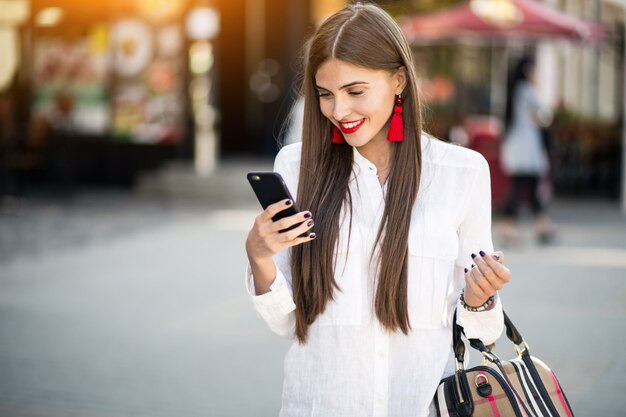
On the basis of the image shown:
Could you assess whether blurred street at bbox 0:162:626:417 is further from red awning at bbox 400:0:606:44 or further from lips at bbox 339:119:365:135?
lips at bbox 339:119:365:135

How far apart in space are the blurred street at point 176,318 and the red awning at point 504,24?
259cm

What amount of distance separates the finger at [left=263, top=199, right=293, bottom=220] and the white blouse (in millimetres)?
227

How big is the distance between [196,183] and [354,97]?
41.9ft

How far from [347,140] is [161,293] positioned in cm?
600

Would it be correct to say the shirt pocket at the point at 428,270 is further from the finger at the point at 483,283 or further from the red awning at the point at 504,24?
the red awning at the point at 504,24

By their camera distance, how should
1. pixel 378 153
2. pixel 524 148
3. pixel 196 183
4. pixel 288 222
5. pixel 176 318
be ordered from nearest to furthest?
pixel 288 222
pixel 378 153
pixel 176 318
pixel 524 148
pixel 196 183

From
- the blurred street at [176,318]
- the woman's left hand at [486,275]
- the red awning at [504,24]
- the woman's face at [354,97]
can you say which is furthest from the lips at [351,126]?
the red awning at [504,24]

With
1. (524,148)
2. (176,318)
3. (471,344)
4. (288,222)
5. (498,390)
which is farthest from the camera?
(524,148)

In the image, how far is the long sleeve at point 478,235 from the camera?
2.55 m

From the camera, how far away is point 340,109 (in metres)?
2.49

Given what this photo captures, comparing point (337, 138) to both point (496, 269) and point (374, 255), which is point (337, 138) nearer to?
point (374, 255)

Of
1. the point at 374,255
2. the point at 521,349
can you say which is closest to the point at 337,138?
the point at 374,255

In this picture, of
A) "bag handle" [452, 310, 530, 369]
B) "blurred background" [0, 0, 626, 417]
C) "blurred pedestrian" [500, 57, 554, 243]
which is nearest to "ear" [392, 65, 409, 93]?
"blurred background" [0, 0, 626, 417]

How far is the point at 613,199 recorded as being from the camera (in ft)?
48.2
